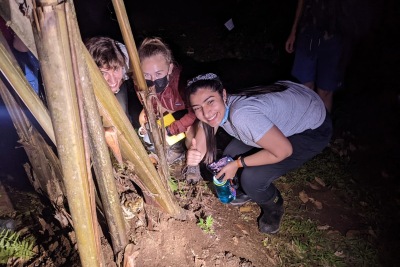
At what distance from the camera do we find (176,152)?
11.9 ft

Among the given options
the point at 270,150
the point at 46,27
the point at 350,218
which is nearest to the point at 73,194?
the point at 46,27

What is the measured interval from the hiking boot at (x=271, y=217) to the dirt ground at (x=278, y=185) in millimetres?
88

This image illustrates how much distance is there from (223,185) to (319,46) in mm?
2053

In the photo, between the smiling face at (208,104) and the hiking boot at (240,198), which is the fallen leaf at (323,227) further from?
the smiling face at (208,104)

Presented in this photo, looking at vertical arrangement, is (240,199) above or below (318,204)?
above

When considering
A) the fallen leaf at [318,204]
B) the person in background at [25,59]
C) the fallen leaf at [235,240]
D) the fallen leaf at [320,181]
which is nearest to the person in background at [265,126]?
the fallen leaf at [235,240]

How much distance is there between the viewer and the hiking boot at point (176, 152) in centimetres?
359

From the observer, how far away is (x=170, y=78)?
311cm

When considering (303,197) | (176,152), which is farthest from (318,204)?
(176,152)

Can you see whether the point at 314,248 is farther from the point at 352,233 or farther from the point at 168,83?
the point at 168,83

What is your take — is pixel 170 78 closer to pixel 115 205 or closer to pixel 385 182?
pixel 115 205

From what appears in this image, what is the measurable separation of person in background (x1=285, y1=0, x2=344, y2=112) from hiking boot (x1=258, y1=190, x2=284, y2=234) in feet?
5.51

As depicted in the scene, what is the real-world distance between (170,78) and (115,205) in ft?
5.81

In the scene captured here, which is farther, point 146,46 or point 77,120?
point 146,46
